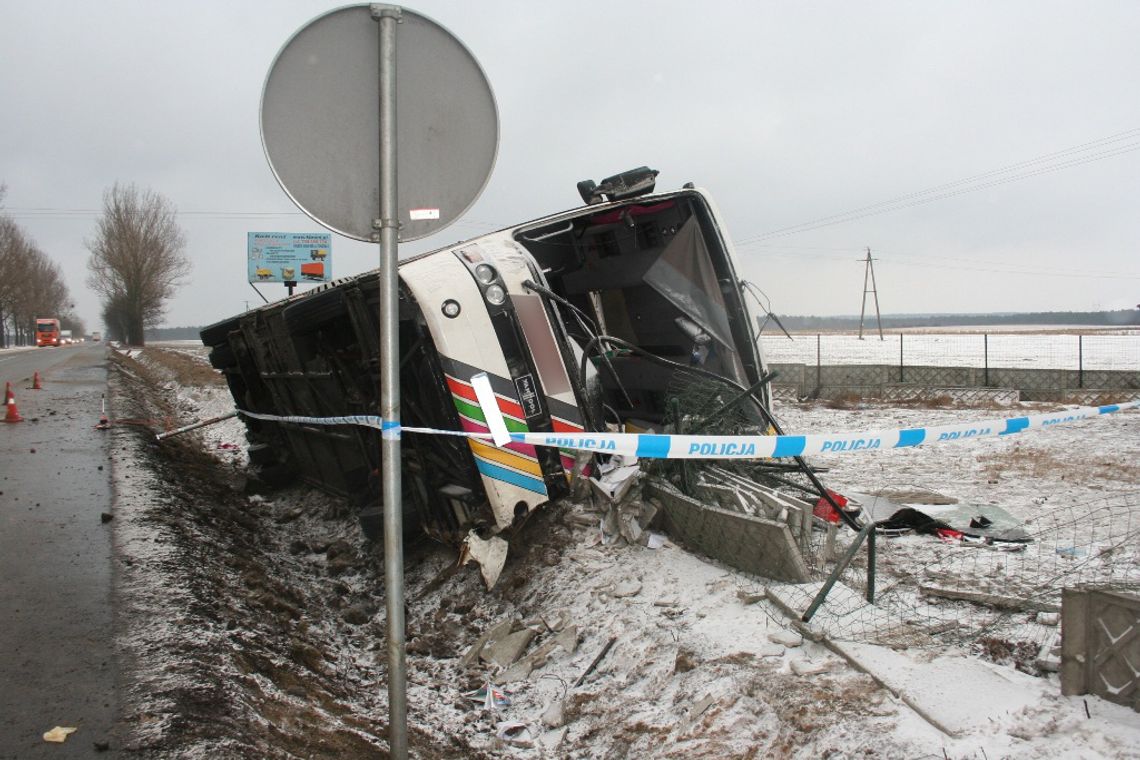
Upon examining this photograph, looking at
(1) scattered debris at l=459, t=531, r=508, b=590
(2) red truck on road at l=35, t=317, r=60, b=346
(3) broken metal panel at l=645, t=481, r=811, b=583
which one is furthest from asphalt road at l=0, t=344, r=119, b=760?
(2) red truck on road at l=35, t=317, r=60, b=346

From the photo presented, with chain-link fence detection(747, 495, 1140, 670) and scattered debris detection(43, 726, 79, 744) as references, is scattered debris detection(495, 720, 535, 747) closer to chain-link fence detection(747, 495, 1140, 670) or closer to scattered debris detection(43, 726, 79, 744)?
chain-link fence detection(747, 495, 1140, 670)

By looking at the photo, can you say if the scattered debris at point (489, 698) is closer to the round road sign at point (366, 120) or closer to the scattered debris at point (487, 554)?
the scattered debris at point (487, 554)

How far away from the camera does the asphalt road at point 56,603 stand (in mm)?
2695

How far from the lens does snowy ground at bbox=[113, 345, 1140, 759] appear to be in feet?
8.21

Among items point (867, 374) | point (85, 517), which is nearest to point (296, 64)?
point (85, 517)

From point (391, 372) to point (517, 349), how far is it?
2.14 metres

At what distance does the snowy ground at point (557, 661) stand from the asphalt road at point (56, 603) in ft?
0.48

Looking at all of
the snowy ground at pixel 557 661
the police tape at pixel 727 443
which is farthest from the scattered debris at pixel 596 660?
the police tape at pixel 727 443

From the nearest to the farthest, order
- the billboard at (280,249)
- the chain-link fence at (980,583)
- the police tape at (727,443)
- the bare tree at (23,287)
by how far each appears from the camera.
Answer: the chain-link fence at (980,583)
the police tape at (727,443)
the billboard at (280,249)
the bare tree at (23,287)

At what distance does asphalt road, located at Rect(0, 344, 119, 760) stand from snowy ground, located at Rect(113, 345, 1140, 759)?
0.15 meters

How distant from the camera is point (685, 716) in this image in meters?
2.85

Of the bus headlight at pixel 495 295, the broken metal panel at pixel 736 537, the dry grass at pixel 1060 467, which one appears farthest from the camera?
the dry grass at pixel 1060 467

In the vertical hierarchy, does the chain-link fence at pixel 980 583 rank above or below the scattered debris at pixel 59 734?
above

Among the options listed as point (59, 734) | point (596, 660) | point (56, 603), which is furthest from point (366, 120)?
point (56, 603)
